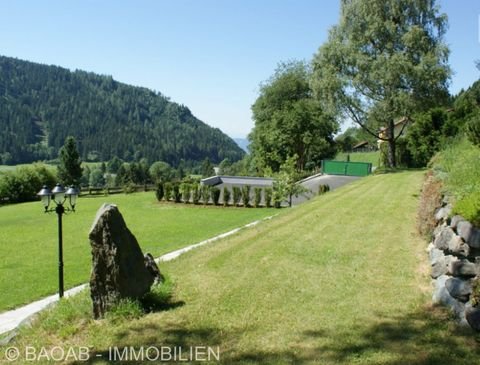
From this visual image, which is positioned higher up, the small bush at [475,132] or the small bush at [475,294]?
the small bush at [475,132]

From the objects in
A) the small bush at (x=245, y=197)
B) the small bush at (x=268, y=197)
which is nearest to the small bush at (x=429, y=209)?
the small bush at (x=268, y=197)

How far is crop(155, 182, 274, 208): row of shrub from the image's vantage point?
75.8 ft

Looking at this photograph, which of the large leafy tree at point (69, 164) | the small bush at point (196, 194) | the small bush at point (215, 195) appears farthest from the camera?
the large leafy tree at point (69, 164)

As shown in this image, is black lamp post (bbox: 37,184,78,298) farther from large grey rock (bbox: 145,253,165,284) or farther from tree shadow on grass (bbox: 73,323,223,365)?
tree shadow on grass (bbox: 73,323,223,365)

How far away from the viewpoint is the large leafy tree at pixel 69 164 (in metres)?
50.0

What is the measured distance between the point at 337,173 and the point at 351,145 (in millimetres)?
33673

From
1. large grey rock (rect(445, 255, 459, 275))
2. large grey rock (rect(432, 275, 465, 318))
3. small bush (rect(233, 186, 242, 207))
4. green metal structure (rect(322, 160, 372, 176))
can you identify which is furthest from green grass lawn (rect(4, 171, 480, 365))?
green metal structure (rect(322, 160, 372, 176))

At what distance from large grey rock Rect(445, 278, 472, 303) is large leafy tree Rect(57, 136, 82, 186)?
166 feet

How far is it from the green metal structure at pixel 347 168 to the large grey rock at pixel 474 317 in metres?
29.5

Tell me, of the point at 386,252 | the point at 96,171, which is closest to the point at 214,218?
the point at 386,252

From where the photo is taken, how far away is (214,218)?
19.8 m

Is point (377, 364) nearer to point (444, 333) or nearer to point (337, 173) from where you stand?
point (444, 333)

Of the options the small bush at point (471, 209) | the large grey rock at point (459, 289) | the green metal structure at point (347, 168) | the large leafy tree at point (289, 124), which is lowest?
the large grey rock at point (459, 289)

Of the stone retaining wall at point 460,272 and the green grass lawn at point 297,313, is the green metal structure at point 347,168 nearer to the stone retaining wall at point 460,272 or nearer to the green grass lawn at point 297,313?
the green grass lawn at point 297,313
